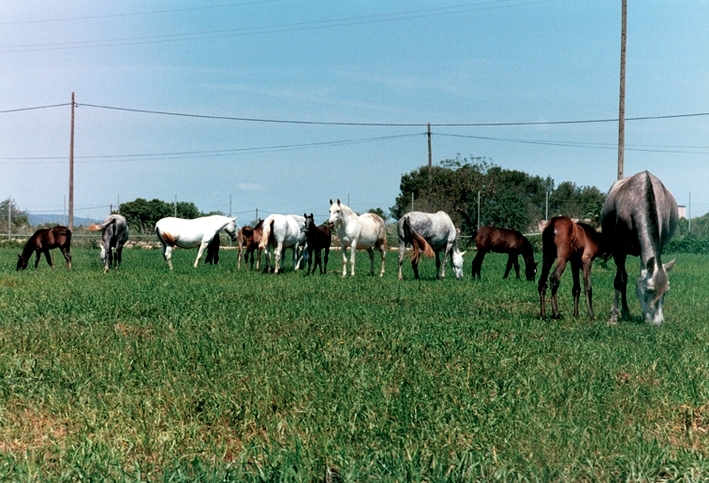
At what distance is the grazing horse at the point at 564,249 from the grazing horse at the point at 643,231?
378mm

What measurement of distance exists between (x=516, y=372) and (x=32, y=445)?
396 cm

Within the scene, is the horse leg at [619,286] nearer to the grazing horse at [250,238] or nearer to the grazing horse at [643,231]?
the grazing horse at [643,231]

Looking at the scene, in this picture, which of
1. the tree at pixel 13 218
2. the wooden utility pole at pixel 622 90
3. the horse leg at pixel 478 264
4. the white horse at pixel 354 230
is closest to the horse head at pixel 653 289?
the horse leg at pixel 478 264

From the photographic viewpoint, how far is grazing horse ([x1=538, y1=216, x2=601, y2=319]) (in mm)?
11352

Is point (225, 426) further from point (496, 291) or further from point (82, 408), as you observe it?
point (496, 291)

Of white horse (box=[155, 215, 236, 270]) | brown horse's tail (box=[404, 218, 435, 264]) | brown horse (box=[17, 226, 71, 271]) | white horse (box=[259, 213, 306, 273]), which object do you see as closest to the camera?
brown horse's tail (box=[404, 218, 435, 264])

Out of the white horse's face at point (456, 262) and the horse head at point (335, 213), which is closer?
the white horse's face at point (456, 262)

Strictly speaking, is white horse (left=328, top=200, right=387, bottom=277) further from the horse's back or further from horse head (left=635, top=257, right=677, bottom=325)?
horse head (left=635, top=257, right=677, bottom=325)

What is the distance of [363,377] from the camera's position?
6.43 meters

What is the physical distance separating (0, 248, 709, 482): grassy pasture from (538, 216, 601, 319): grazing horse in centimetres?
61

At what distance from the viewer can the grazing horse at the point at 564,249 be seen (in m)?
11.4

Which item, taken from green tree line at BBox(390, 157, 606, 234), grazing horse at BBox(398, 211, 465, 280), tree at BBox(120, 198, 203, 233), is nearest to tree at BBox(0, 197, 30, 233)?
tree at BBox(120, 198, 203, 233)

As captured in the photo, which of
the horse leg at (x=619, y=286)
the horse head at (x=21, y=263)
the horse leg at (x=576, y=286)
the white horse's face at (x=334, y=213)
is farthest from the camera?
the horse head at (x=21, y=263)

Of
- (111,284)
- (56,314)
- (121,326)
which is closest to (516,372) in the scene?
(121,326)
